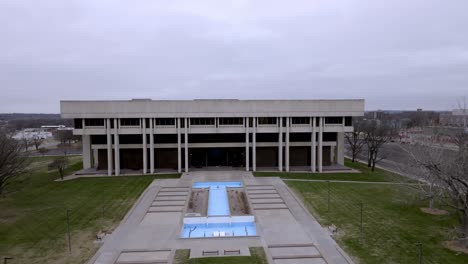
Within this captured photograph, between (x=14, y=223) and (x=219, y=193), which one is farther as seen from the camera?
(x=219, y=193)

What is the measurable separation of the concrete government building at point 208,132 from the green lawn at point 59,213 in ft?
18.9

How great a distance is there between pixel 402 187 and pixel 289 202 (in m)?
14.7

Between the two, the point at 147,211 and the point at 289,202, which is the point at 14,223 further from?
the point at 289,202

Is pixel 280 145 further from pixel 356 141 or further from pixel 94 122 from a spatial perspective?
pixel 94 122

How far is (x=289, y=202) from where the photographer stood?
1198 inches

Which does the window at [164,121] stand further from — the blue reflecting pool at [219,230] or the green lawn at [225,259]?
the green lawn at [225,259]

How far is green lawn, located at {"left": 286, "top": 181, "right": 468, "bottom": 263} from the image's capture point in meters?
19.5

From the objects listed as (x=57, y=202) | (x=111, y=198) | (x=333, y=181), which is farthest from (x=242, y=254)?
(x=333, y=181)

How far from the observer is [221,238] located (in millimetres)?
22109

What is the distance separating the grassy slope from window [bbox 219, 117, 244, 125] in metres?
12.3

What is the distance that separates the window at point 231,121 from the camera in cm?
4562

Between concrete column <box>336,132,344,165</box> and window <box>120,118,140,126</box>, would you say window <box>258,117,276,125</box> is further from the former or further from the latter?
window <box>120,118,140,126</box>

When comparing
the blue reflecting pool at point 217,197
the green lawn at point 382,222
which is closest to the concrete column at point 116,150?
the blue reflecting pool at point 217,197

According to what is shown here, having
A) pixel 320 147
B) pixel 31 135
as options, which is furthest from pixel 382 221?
pixel 31 135
